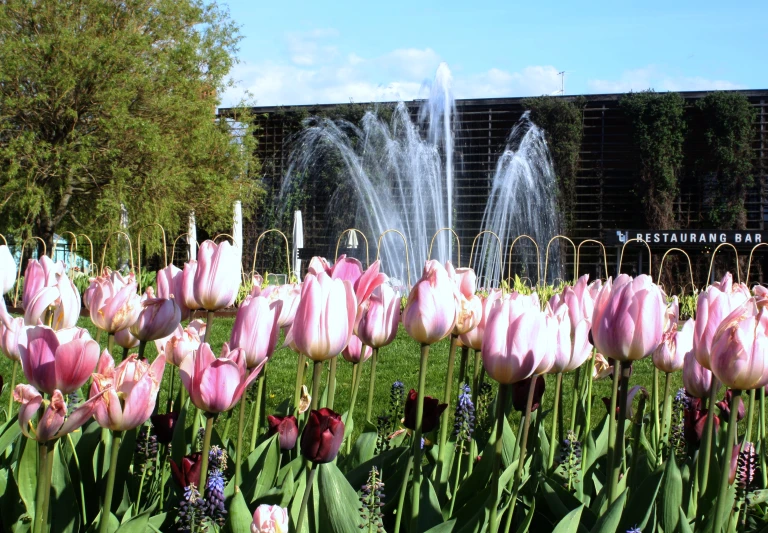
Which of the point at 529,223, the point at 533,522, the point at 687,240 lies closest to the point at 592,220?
the point at 529,223

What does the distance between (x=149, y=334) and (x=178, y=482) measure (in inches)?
12.1

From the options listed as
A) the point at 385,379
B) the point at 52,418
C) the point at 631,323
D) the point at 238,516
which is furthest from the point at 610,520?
the point at 385,379

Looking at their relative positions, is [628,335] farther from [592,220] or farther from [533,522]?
[592,220]

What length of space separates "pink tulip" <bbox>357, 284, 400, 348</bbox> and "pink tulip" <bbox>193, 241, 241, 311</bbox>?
9.4 inches

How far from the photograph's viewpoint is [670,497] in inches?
49.7

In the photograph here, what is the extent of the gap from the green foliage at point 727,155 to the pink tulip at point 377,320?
17689mm

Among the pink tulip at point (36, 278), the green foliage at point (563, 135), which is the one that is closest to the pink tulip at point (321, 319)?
the pink tulip at point (36, 278)

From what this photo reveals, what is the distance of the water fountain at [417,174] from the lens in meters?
16.3

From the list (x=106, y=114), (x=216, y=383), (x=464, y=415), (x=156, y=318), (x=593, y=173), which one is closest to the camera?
(x=216, y=383)

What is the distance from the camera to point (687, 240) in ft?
39.8

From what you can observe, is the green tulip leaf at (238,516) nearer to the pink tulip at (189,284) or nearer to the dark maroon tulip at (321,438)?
the dark maroon tulip at (321,438)

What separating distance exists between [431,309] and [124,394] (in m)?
0.45

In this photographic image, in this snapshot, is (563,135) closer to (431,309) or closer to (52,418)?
(431,309)

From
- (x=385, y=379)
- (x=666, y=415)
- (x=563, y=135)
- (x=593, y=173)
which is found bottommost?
(x=385, y=379)
